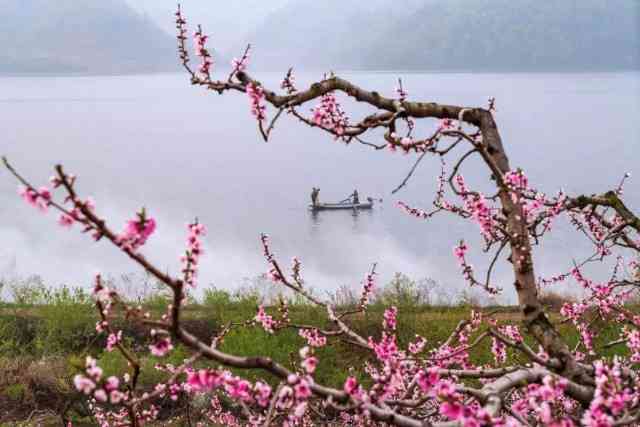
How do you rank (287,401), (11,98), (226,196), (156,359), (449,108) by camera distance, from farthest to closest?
(11,98) < (226,196) < (156,359) < (449,108) < (287,401)

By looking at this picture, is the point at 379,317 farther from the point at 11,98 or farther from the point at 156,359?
the point at 11,98

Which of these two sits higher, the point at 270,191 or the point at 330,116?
the point at 270,191

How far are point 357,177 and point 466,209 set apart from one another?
5269 cm

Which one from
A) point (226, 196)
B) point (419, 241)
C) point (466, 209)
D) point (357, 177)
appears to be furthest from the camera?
point (357, 177)

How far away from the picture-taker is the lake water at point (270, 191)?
36.3 meters

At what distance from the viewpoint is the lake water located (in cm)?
3634

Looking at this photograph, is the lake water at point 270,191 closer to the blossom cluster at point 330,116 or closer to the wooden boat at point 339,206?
the wooden boat at point 339,206

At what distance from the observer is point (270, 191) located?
55.4 metres

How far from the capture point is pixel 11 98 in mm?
198375

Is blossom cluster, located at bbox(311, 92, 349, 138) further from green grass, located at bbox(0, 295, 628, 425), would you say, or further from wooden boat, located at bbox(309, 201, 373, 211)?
wooden boat, located at bbox(309, 201, 373, 211)

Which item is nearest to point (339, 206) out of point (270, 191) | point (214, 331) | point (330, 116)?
point (270, 191)

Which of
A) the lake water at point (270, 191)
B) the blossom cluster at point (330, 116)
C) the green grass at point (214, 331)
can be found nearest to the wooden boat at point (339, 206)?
the lake water at point (270, 191)

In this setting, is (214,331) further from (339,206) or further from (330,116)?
(339,206)

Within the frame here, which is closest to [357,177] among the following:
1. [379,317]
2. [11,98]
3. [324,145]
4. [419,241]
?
[419,241]
